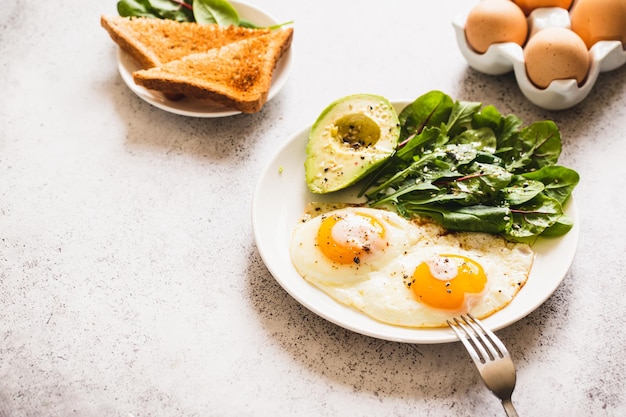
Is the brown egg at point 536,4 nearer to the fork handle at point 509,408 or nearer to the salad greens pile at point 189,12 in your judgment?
the salad greens pile at point 189,12

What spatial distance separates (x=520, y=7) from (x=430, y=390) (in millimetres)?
1285

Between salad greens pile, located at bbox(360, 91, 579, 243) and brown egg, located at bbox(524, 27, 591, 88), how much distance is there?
0.23m

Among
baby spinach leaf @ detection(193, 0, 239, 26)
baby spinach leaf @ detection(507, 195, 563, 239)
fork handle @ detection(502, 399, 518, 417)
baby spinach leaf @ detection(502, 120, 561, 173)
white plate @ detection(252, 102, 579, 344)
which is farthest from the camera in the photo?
baby spinach leaf @ detection(193, 0, 239, 26)

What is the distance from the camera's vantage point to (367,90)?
204cm

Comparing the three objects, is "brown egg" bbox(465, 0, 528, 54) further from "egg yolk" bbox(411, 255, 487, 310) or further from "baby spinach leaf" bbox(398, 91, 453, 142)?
"egg yolk" bbox(411, 255, 487, 310)

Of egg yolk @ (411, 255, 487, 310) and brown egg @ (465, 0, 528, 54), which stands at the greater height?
brown egg @ (465, 0, 528, 54)

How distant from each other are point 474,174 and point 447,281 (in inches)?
13.0

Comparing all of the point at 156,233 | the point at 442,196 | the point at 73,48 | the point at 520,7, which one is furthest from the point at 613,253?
the point at 73,48

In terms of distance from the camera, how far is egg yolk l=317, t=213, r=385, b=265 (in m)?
→ 1.46

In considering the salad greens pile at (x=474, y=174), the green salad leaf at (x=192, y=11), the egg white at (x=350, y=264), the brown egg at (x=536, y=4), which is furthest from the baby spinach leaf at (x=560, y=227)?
the green salad leaf at (x=192, y=11)

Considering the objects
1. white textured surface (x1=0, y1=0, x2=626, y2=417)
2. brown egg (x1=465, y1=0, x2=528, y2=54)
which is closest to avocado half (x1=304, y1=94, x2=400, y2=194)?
white textured surface (x1=0, y1=0, x2=626, y2=417)

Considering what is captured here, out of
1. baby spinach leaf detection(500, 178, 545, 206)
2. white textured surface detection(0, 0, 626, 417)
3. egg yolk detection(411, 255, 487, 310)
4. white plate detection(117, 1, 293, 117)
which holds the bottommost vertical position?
white textured surface detection(0, 0, 626, 417)

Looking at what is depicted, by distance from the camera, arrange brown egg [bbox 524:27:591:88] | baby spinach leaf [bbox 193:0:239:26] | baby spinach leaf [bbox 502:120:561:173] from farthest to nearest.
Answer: baby spinach leaf [bbox 193:0:239:26]
brown egg [bbox 524:27:591:88]
baby spinach leaf [bbox 502:120:561:173]

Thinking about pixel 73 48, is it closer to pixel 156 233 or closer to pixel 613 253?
pixel 156 233
